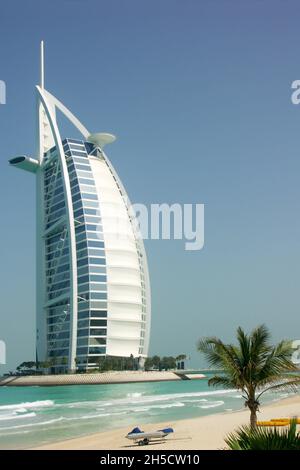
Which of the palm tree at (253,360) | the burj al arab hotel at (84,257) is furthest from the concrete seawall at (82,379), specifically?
the palm tree at (253,360)

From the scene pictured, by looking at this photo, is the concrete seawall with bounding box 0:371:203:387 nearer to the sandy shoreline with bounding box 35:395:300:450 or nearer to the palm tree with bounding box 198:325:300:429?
the sandy shoreline with bounding box 35:395:300:450

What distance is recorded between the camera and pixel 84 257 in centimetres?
12438

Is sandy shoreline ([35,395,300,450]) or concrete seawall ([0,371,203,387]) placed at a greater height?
sandy shoreline ([35,395,300,450])

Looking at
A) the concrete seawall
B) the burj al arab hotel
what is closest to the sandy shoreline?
the concrete seawall

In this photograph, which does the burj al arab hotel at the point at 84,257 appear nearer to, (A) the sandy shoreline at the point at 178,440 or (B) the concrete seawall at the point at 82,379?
(B) the concrete seawall at the point at 82,379

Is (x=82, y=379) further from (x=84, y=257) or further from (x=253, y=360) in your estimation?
(x=253, y=360)

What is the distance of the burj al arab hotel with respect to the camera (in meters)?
124

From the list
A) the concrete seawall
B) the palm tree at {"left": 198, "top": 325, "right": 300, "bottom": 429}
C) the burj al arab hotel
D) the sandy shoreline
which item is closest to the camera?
the palm tree at {"left": 198, "top": 325, "right": 300, "bottom": 429}

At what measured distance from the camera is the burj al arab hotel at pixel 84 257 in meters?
124

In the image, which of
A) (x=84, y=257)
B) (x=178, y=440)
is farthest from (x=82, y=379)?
(x=178, y=440)

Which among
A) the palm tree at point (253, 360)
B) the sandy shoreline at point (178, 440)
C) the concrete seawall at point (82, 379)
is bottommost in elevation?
the concrete seawall at point (82, 379)

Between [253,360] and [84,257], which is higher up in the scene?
[84,257]

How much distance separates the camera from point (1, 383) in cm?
13050

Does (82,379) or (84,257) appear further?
(84,257)
